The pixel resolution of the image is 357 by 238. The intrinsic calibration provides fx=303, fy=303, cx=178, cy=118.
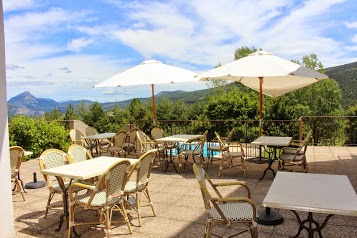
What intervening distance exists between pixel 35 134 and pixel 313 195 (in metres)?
8.27

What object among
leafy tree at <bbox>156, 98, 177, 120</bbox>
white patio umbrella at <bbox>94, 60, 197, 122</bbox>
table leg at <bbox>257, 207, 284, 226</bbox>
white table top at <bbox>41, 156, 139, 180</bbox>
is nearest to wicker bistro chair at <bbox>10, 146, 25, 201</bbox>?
white table top at <bbox>41, 156, 139, 180</bbox>

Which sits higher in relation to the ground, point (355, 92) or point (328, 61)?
point (328, 61)

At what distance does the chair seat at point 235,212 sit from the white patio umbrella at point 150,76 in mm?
4173

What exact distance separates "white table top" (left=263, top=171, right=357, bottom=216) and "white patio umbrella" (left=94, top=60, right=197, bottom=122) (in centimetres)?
418

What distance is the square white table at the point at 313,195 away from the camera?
226 centimetres

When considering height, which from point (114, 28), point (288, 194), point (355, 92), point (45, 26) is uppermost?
point (114, 28)

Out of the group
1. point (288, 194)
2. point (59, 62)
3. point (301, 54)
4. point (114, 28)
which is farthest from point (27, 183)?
point (301, 54)

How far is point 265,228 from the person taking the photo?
3.49m

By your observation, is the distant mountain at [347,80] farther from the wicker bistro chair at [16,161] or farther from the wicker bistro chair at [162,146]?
the wicker bistro chair at [16,161]

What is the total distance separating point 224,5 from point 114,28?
366 inches

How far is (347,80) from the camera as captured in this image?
38.8m

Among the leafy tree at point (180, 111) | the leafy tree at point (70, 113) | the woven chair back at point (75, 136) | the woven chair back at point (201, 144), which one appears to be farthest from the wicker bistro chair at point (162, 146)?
the leafy tree at point (180, 111)

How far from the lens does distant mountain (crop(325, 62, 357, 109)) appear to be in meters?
37.3

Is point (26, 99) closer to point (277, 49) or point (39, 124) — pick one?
point (277, 49)
